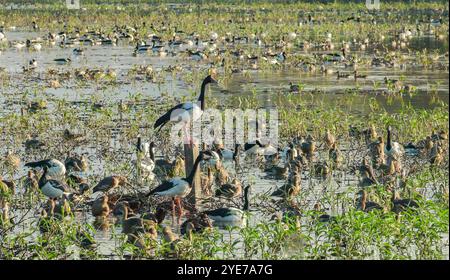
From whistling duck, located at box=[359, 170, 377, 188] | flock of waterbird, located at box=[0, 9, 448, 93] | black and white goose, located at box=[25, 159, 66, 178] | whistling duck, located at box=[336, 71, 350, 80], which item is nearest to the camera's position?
whistling duck, located at box=[359, 170, 377, 188]

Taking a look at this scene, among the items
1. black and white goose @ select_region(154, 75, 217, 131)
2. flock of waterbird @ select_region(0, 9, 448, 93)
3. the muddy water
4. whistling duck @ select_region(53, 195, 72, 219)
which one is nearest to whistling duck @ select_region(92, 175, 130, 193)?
whistling duck @ select_region(53, 195, 72, 219)

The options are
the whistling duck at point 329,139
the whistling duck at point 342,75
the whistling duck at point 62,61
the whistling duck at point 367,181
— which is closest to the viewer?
the whistling duck at point 367,181

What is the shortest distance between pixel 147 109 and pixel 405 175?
7358mm

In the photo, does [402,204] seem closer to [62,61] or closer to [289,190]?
[289,190]

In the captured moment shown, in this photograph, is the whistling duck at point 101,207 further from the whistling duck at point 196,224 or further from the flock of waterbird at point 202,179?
the whistling duck at point 196,224

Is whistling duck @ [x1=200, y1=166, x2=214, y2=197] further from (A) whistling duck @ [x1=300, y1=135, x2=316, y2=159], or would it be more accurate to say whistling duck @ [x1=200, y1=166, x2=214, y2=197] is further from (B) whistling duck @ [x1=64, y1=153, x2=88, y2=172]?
(A) whistling duck @ [x1=300, y1=135, x2=316, y2=159]

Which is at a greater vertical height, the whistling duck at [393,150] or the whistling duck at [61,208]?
the whistling duck at [61,208]

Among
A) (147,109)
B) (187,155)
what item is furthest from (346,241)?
(147,109)

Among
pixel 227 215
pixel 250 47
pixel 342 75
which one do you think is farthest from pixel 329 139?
pixel 250 47

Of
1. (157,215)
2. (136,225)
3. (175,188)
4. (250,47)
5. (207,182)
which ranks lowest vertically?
(250,47)

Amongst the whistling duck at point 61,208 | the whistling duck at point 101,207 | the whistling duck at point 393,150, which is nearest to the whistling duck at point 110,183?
the whistling duck at point 101,207

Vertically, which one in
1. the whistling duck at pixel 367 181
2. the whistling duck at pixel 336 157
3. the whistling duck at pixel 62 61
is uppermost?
the whistling duck at pixel 367 181

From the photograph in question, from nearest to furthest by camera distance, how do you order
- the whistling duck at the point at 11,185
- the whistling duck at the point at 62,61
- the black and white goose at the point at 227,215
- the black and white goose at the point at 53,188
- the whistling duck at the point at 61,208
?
the black and white goose at the point at 227,215 < the whistling duck at the point at 61,208 < the black and white goose at the point at 53,188 < the whistling duck at the point at 11,185 < the whistling duck at the point at 62,61
